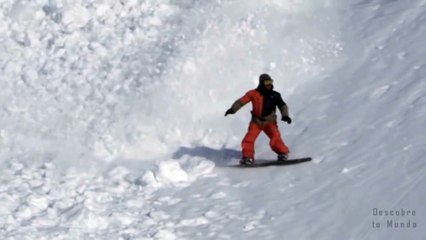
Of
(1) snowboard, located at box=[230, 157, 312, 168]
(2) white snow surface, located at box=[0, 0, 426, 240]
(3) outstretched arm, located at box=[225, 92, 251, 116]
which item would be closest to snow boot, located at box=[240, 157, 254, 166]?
(1) snowboard, located at box=[230, 157, 312, 168]

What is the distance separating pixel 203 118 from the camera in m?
11.8

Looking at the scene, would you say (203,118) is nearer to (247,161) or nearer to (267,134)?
(267,134)

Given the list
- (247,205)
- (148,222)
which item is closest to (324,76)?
(247,205)

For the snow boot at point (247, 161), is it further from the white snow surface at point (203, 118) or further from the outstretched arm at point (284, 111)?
the outstretched arm at point (284, 111)

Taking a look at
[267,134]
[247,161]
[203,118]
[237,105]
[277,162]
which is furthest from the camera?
[203,118]

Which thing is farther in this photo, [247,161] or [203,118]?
[203,118]

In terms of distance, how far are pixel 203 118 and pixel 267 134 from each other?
1.60 meters

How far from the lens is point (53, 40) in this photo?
46.3 ft

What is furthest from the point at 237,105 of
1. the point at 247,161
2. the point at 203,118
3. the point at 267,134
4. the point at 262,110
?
the point at 203,118

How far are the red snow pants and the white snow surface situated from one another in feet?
1.00

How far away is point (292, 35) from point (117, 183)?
14.6 ft

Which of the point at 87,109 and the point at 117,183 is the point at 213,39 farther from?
the point at 117,183

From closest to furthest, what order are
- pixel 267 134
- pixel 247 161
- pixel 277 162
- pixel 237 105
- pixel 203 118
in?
pixel 277 162 < pixel 247 161 < pixel 237 105 < pixel 267 134 < pixel 203 118

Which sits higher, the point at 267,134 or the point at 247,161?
the point at 267,134
